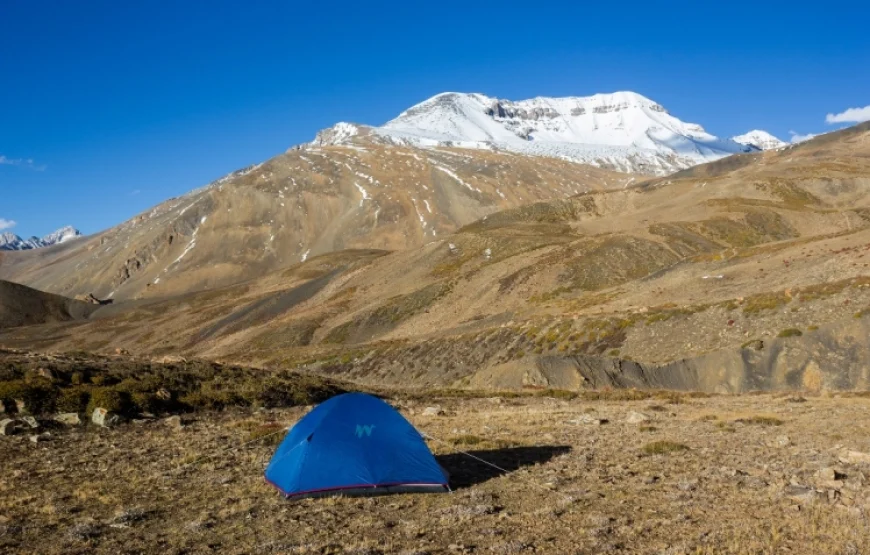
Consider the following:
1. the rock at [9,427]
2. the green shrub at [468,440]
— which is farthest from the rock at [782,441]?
the rock at [9,427]

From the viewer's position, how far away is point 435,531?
1105 cm

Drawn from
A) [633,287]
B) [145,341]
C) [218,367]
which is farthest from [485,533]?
[145,341]

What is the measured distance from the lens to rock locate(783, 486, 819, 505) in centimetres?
1208

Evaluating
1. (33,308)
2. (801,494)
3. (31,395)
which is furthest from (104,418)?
(33,308)

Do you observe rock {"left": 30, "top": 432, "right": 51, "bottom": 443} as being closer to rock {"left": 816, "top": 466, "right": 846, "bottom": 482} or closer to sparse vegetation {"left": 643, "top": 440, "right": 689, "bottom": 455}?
sparse vegetation {"left": 643, "top": 440, "right": 689, "bottom": 455}

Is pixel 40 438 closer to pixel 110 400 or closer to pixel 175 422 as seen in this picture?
pixel 110 400

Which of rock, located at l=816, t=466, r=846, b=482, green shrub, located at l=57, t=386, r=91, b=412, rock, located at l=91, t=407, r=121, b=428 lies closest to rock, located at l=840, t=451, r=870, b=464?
rock, located at l=816, t=466, r=846, b=482

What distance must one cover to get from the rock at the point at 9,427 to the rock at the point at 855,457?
2525cm

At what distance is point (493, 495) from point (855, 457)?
32.2ft

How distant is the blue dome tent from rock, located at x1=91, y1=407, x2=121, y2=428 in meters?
11.2

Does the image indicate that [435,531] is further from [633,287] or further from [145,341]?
[145,341]

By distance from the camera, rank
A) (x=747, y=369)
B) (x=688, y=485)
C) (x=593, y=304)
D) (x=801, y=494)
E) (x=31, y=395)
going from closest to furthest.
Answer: (x=801, y=494), (x=688, y=485), (x=31, y=395), (x=747, y=369), (x=593, y=304)

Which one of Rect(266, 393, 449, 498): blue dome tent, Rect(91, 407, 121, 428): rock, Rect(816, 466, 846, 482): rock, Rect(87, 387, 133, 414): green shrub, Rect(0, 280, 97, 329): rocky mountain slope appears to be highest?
Rect(0, 280, 97, 329): rocky mountain slope

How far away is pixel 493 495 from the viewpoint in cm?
1347
